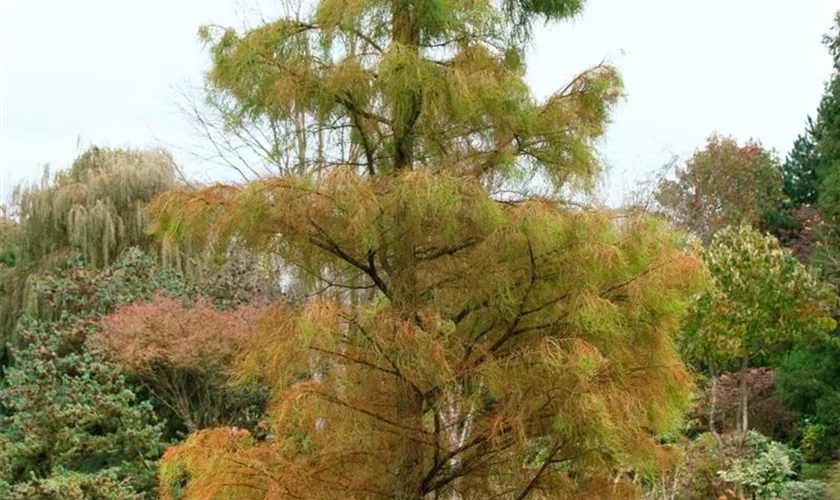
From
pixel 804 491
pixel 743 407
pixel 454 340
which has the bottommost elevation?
pixel 804 491

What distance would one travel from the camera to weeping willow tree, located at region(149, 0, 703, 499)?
4.60 m

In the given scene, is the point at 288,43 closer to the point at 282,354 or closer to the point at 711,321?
the point at 282,354

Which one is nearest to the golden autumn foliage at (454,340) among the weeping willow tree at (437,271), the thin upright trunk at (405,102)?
the weeping willow tree at (437,271)

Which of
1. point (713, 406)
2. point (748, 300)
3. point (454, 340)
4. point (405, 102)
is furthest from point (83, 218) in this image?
point (454, 340)

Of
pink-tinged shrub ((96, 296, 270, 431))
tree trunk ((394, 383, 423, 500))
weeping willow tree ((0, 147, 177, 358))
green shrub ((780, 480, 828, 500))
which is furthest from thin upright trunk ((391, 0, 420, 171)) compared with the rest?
weeping willow tree ((0, 147, 177, 358))

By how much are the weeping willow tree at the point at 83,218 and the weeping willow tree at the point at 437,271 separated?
980 cm

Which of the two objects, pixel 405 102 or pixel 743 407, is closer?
pixel 405 102

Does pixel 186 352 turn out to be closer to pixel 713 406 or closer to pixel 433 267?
pixel 433 267

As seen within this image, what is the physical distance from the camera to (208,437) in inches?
196

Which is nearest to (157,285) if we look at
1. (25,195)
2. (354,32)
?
(25,195)

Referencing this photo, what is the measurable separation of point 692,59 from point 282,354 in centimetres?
1153

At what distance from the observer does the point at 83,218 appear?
1430cm

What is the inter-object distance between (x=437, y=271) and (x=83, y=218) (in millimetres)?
10427

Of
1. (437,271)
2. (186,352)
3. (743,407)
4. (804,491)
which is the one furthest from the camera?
(743,407)
